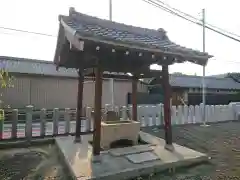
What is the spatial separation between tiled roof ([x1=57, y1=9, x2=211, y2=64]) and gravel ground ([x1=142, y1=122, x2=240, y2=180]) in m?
2.90

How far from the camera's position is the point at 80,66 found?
727 centimetres

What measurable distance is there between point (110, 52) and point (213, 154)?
4365 millimetres

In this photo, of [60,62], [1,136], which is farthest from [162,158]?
[1,136]

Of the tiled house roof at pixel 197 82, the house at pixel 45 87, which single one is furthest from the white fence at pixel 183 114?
the tiled house roof at pixel 197 82

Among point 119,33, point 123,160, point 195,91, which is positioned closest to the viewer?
point 123,160

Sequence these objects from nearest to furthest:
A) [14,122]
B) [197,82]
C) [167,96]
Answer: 1. [167,96]
2. [14,122]
3. [197,82]

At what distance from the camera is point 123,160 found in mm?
5570

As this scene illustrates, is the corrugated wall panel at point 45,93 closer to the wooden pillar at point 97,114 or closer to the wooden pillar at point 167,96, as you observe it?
the wooden pillar at point 167,96

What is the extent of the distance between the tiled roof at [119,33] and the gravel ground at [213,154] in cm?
290

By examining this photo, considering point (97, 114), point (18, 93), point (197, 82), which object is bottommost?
point (97, 114)

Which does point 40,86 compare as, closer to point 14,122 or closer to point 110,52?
point 14,122

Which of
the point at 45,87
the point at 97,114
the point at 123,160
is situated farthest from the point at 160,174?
the point at 45,87

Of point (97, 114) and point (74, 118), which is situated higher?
point (97, 114)

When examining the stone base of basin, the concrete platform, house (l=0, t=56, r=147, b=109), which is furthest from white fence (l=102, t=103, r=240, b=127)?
house (l=0, t=56, r=147, b=109)
